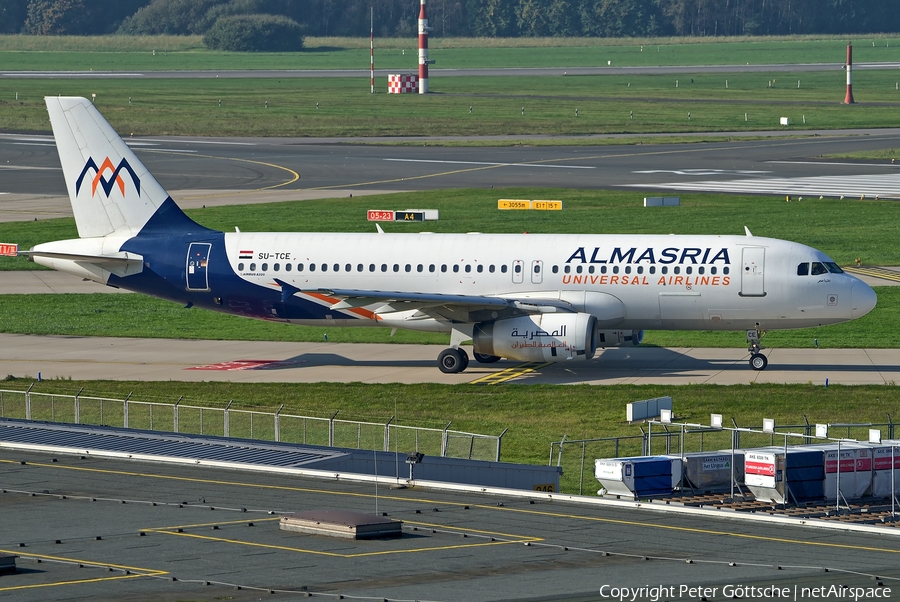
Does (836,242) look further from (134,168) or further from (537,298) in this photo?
(134,168)

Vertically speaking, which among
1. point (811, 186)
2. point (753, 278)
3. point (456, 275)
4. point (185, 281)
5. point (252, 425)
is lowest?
point (252, 425)

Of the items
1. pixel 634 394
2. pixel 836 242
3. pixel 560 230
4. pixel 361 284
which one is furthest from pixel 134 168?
pixel 836 242

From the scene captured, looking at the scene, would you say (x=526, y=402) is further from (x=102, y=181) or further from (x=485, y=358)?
(x=102, y=181)

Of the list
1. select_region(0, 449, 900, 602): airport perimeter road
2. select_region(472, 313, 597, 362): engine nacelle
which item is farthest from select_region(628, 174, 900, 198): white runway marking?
select_region(0, 449, 900, 602): airport perimeter road

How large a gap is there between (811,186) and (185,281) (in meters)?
62.5

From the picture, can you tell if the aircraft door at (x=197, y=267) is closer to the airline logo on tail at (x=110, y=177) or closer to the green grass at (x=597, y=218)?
the airline logo on tail at (x=110, y=177)

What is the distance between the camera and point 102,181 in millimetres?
55969

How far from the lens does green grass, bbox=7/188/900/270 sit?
273 ft

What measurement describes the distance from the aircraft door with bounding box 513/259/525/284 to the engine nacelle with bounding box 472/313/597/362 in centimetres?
237

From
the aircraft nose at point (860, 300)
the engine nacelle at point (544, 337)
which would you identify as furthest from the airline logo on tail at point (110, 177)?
the aircraft nose at point (860, 300)

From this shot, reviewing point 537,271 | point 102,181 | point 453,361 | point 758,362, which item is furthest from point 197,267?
point 758,362

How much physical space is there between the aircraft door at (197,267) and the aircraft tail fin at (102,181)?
159 centimetres

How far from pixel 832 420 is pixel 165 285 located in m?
25.9

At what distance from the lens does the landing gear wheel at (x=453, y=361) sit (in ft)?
173
